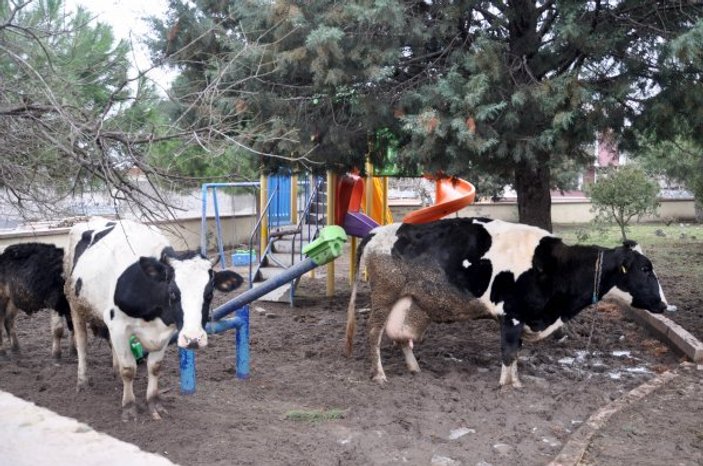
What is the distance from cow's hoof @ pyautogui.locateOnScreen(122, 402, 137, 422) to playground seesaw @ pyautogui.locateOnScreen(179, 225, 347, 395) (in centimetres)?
63

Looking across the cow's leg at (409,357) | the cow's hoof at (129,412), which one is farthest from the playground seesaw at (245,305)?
the cow's leg at (409,357)

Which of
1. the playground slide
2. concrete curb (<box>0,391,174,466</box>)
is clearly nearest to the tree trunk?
the playground slide

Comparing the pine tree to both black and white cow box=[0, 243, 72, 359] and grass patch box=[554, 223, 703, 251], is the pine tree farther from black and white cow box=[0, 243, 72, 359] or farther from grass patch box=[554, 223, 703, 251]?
grass patch box=[554, 223, 703, 251]

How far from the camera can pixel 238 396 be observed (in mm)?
6746

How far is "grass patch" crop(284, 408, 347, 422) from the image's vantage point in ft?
19.8

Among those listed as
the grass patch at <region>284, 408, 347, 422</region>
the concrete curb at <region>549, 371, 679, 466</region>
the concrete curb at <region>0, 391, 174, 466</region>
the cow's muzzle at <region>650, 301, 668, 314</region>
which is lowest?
the grass patch at <region>284, 408, 347, 422</region>

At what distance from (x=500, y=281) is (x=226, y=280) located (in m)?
2.71

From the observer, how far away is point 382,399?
6.73 metres

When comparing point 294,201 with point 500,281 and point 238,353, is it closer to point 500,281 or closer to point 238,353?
point 238,353

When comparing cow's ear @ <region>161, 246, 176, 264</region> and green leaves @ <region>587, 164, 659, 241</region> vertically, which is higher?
green leaves @ <region>587, 164, 659, 241</region>

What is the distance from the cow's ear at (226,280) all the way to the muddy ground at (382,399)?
102cm

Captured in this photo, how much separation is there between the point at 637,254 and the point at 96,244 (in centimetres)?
522

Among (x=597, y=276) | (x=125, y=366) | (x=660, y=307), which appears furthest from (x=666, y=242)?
(x=125, y=366)

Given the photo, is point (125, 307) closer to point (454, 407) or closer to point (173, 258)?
point (173, 258)
